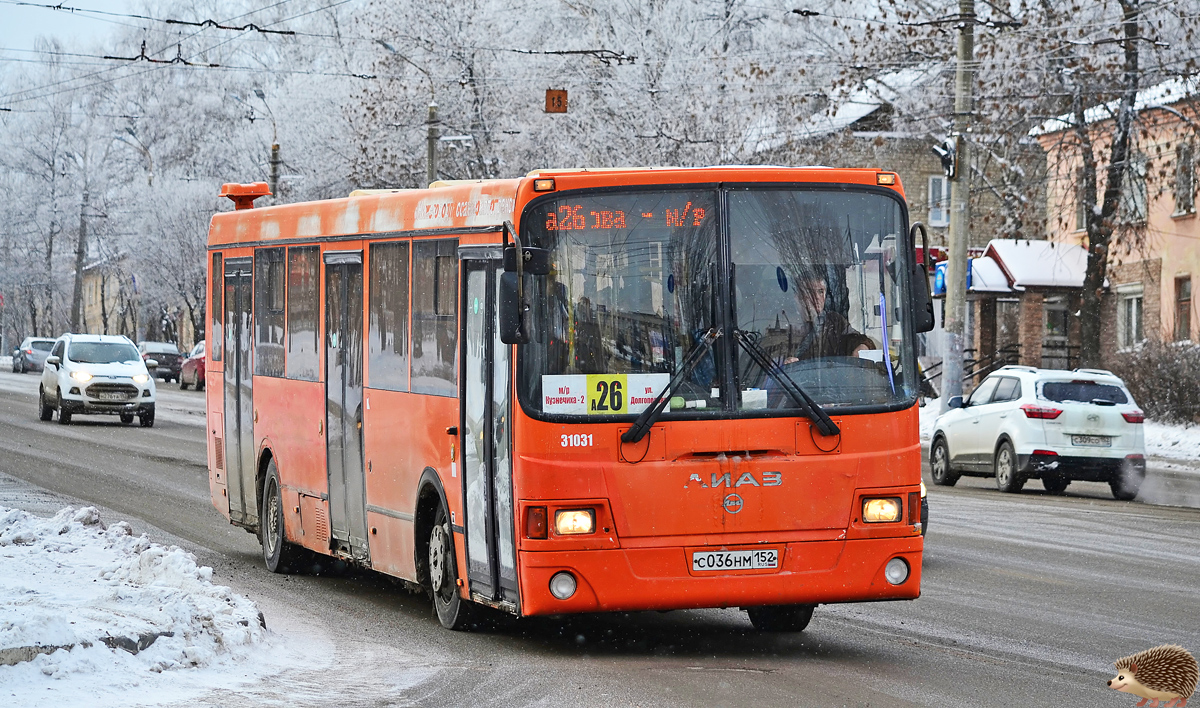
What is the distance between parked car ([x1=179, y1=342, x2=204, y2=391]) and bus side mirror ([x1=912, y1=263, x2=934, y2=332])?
48.4m

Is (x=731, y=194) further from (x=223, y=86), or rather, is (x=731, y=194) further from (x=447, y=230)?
(x=223, y=86)

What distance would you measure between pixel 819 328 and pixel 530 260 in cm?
153

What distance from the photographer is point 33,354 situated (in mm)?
74375

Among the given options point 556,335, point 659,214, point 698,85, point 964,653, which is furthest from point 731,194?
point 698,85

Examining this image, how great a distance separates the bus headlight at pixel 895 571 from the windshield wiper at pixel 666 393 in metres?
1.46

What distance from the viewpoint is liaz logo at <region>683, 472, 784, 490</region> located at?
9070 mm

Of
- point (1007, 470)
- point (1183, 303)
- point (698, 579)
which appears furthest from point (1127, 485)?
point (1183, 303)

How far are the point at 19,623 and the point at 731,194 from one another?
13.3 ft

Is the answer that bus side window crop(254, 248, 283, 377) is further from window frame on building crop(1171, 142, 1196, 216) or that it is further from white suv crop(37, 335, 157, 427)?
window frame on building crop(1171, 142, 1196, 216)

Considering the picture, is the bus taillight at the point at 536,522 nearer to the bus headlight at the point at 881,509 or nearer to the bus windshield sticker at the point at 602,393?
the bus windshield sticker at the point at 602,393

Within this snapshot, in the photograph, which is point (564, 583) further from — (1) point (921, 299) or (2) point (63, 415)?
(2) point (63, 415)

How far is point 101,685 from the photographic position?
788 centimetres

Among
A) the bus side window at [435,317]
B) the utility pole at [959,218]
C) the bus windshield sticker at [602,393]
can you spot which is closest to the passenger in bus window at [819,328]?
the bus windshield sticker at [602,393]

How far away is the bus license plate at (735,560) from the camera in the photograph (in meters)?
9.09
